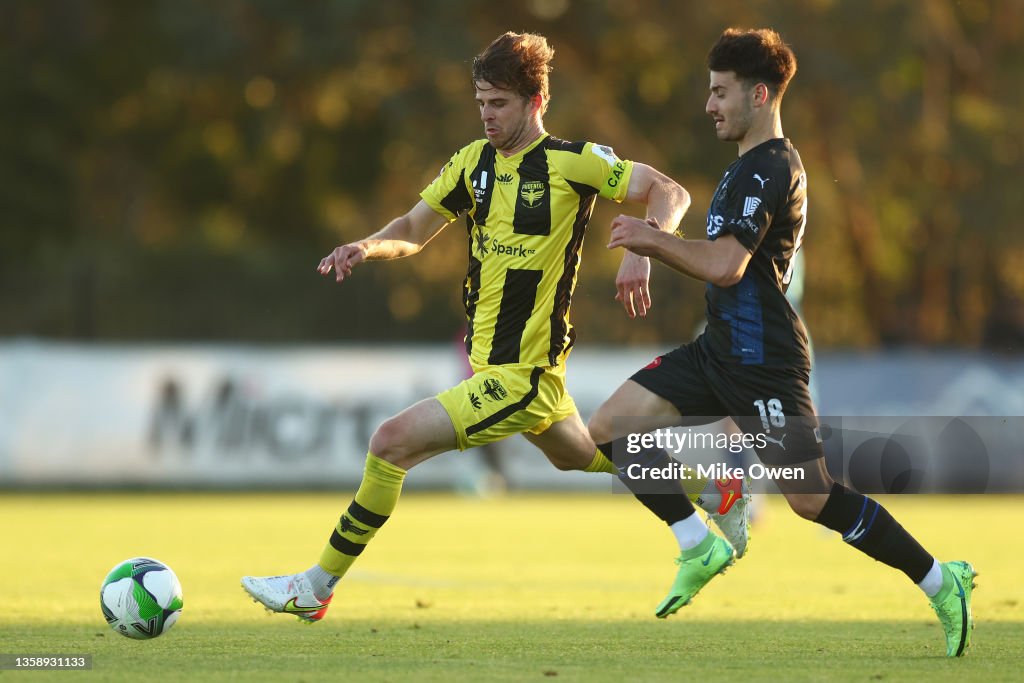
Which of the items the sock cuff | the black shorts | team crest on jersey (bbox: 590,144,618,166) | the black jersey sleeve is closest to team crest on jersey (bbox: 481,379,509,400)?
the sock cuff

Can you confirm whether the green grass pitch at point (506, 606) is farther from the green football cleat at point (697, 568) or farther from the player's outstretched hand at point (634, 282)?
the player's outstretched hand at point (634, 282)

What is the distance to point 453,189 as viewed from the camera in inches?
281

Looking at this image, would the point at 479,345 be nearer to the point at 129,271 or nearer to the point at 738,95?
the point at 738,95

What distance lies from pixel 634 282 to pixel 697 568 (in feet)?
4.78

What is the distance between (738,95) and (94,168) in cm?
2603

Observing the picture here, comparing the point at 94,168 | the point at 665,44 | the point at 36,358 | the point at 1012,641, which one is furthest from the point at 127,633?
the point at 94,168

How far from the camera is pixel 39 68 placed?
2803cm

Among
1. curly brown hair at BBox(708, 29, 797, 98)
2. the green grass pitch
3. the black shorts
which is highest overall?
curly brown hair at BBox(708, 29, 797, 98)

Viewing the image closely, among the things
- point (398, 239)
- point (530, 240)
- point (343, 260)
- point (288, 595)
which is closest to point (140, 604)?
point (288, 595)

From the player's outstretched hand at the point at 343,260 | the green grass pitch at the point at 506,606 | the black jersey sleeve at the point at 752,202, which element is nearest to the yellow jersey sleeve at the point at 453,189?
the player's outstretched hand at the point at 343,260

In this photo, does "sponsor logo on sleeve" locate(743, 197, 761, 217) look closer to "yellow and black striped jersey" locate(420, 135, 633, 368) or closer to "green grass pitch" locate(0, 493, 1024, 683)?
"yellow and black striped jersey" locate(420, 135, 633, 368)

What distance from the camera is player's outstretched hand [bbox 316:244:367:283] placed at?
638cm

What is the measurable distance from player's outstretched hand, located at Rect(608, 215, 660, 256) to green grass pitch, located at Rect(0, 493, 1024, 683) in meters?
1.63

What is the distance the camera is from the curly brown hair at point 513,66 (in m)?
6.70
